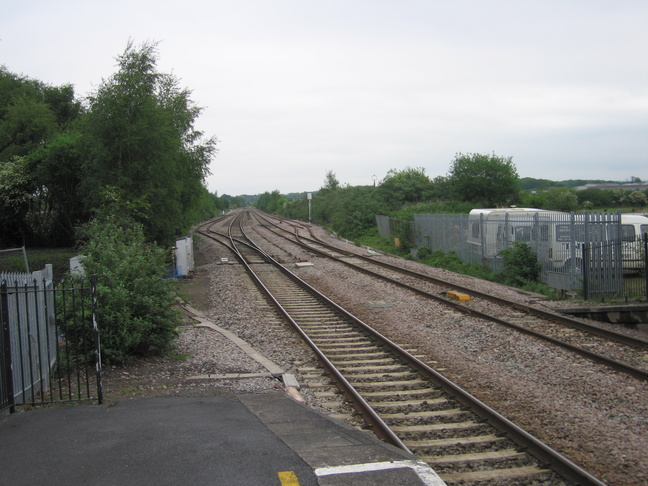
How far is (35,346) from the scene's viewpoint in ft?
25.5

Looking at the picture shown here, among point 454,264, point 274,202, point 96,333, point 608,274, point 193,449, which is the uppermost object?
point 274,202

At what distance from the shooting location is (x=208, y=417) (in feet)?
21.1

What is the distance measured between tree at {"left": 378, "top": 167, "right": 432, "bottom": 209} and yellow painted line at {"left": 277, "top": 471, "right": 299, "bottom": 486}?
1879 inches

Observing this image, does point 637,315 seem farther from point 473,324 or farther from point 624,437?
point 624,437

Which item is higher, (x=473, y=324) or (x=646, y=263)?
(x=646, y=263)

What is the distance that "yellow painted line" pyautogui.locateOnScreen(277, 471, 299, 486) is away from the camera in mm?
4814

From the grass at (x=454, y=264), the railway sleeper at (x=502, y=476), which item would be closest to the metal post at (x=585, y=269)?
the grass at (x=454, y=264)

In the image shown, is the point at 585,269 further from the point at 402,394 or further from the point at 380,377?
the point at 402,394

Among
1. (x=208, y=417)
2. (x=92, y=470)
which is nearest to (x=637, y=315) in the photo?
(x=208, y=417)

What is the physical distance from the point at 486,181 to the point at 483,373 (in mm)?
44471

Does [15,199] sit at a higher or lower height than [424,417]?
higher

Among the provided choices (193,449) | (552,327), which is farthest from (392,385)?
(552,327)

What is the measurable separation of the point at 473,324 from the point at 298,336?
12.6 ft

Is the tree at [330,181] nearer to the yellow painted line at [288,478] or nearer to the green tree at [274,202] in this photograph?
the green tree at [274,202]
